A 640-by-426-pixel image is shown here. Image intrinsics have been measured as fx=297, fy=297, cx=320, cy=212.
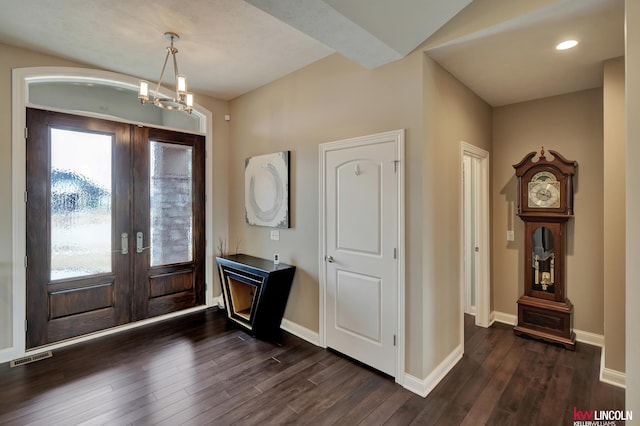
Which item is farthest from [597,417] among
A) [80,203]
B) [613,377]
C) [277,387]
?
[80,203]

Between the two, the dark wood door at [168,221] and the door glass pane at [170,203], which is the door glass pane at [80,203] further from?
the door glass pane at [170,203]

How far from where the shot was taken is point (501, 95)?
336 centimetres

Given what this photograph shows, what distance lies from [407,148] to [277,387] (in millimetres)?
2253

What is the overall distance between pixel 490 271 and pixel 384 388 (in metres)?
2.20

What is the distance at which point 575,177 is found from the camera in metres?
3.22

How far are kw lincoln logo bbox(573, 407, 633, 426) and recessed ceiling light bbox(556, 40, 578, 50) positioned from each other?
2737 millimetres

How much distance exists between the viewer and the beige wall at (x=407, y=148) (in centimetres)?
243

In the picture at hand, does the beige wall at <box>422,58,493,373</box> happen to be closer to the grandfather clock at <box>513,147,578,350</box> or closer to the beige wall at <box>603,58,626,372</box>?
the grandfather clock at <box>513,147,578,350</box>

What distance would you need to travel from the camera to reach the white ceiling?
76.8 inches

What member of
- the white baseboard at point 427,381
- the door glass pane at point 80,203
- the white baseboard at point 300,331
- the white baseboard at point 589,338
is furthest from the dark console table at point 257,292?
the white baseboard at point 589,338

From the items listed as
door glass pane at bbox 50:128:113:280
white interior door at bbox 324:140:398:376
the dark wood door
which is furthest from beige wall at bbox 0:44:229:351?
white interior door at bbox 324:140:398:376

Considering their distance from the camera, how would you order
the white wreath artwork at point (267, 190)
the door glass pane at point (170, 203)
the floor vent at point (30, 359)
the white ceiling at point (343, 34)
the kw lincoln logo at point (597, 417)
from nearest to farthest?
1. the white ceiling at point (343, 34)
2. the kw lincoln logo at point (597, 417)
3. the floor vent at point (30, 359)
4. the white wreath artwork at point (267, 190)
5. the door glass pane at point (170, 203)

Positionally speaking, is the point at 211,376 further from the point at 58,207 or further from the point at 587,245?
the point at 587,245

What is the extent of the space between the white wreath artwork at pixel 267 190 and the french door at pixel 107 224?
0.77 m
